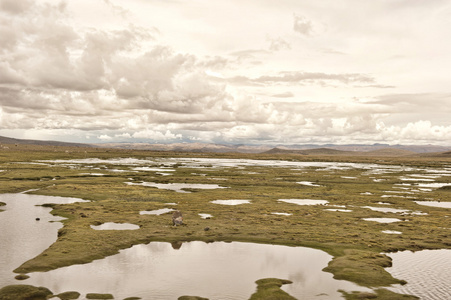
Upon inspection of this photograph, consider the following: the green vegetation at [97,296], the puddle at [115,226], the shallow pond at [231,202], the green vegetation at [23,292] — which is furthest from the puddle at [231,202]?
the green vegetation at [23,292]

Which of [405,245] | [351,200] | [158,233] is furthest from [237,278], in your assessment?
[351,200]

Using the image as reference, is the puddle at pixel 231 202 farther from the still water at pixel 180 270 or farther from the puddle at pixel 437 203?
the puddle at pixel 437 203

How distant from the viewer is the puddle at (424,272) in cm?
2556

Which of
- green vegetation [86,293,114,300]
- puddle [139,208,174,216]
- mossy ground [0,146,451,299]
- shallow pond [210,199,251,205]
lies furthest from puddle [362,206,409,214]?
green vegetation [86,293,114,300]

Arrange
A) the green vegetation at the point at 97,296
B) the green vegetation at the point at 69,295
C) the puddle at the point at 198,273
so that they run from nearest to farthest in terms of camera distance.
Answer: the green vegetation at the point at 69,295 < the green vegetation at the point at 97,296 < the puddle at the point at 198,273

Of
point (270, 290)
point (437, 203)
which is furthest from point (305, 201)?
point (270, 290)

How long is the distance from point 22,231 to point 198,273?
2395 cm

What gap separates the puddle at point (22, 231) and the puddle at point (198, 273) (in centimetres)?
455

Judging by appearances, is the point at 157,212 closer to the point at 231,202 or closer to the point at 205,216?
the point at 205,216

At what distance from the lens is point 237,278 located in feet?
92.3

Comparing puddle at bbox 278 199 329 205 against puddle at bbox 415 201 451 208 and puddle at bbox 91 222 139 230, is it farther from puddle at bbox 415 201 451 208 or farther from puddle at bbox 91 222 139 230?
puddle at bbox 91 222 139 230

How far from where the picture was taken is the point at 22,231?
39.5 metres

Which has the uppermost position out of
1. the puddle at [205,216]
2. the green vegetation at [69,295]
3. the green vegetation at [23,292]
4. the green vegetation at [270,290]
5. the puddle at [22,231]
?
the puddle at [22,231]

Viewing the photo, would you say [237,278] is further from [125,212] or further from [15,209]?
[15,209]
